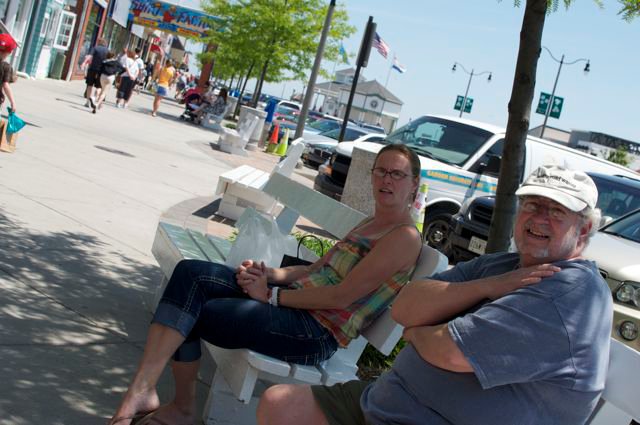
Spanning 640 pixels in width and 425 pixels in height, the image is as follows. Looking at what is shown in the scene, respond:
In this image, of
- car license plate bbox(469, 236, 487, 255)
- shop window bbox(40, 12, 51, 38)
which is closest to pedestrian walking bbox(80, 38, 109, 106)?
shop window bbox(40, 12, 51, 38)

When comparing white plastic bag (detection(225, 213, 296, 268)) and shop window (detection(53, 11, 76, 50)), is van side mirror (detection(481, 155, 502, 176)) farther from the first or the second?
shop window (detection(53, 11, 76, 50))

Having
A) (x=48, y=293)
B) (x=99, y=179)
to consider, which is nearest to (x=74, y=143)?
(x=99, y=179)

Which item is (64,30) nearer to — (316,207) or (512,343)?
(316,207)

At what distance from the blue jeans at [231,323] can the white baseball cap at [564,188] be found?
52.2 inches

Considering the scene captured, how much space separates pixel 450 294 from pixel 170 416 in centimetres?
152

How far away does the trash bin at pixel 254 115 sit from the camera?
23484 millimetres

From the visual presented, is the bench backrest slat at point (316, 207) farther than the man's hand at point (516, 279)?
Yes

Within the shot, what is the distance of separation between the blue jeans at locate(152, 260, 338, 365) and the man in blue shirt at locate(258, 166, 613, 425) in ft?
2.08

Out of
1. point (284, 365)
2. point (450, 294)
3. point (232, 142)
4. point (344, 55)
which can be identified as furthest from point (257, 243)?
point (344, 55)

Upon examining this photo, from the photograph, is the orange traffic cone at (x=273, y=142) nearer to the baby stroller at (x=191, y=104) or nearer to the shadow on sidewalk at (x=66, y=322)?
the baby stroller at (x=191, y=104)

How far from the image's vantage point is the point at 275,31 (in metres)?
34.6

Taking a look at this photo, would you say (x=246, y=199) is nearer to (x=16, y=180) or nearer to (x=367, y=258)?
(x=16, y=180)

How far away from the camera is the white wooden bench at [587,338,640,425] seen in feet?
8.56

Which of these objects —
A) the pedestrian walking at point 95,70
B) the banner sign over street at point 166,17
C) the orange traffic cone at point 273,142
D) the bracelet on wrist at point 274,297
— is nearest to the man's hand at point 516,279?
the bracelet on wrist at point 274,297
